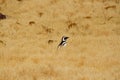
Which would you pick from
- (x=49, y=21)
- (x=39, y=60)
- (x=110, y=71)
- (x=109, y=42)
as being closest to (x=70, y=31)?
(x=49, y=21)

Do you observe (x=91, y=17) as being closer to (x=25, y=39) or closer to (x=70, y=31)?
(x=70, y=31)

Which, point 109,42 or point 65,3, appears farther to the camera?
point 65,3

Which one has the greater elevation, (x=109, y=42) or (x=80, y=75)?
(x=80, y=75)

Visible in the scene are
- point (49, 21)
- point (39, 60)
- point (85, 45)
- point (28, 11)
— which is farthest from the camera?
point (28, 11)

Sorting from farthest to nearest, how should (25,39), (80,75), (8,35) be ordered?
(8,35), (25,39), (80,75)

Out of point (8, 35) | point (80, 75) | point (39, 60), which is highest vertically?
point (80, 75)

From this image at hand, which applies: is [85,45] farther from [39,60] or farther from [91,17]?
[91,17]
